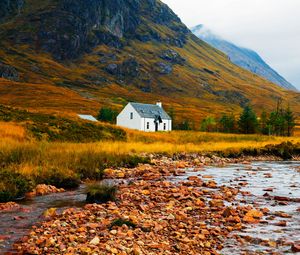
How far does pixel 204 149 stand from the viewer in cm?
5322

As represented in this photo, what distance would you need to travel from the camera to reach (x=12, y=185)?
18.2 m

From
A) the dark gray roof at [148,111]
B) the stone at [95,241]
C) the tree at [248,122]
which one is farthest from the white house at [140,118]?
the stone at [95,241]

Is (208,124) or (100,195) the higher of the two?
(208,124)

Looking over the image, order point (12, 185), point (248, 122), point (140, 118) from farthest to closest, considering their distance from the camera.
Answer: point (248, 122)
point (140, 118)
point (12, 185)

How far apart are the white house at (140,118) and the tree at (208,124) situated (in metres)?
31.3

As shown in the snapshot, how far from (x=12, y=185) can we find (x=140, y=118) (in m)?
76.2

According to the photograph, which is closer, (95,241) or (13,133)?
(95,241)

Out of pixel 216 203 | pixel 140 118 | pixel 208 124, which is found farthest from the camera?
pixel 208 124

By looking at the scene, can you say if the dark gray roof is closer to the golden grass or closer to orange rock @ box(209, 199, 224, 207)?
the golden grass

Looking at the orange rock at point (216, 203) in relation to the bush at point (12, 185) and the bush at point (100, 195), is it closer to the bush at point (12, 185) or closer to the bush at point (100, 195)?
the bush at point (100, 195)

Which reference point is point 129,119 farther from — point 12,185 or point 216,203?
point 216,203

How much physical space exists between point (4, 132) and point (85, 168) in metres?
14.4

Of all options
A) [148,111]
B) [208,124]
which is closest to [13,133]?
[148,111]

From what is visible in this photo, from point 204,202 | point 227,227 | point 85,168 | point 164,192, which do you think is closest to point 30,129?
point 85,168
